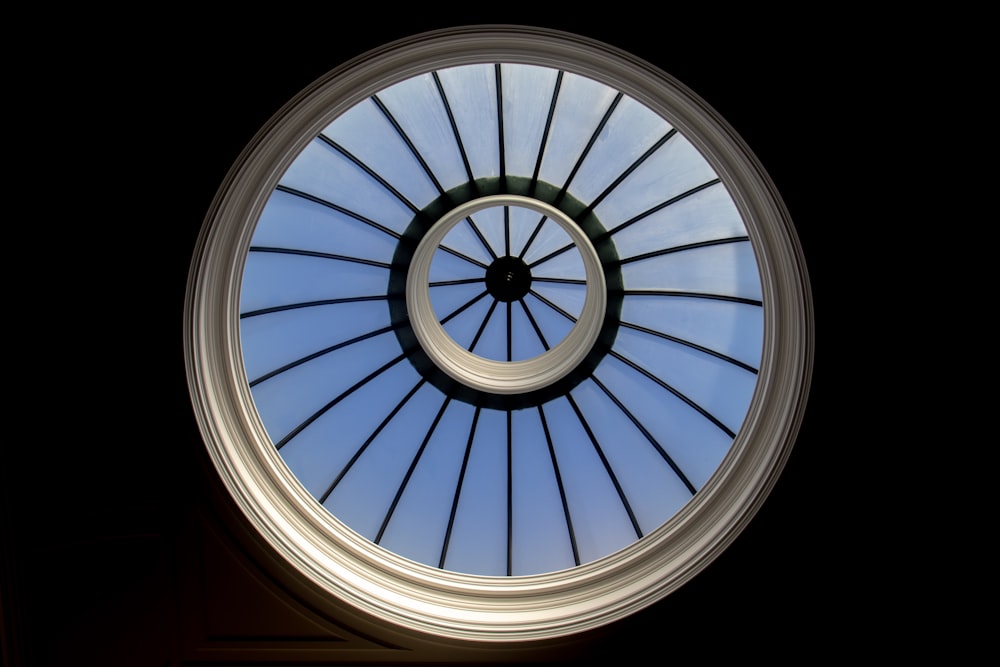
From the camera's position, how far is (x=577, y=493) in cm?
897

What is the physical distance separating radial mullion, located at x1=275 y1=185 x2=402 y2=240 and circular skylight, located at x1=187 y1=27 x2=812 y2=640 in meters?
0.04

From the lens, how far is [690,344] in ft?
28.2

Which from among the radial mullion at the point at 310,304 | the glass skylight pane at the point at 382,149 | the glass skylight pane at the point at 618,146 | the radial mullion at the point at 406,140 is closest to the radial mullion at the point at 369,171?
the glass skylight pane at the point at 382,149

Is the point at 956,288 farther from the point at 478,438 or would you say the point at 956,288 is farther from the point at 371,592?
the point at 371,592

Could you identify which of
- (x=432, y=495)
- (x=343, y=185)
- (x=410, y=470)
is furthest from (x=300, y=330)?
(x=432, y=495)

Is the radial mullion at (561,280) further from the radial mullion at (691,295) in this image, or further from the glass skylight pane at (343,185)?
the glass skylight pane at (343,185)

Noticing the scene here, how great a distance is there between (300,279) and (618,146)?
393cm

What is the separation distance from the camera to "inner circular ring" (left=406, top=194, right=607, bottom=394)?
852 cm

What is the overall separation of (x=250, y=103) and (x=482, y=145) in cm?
266

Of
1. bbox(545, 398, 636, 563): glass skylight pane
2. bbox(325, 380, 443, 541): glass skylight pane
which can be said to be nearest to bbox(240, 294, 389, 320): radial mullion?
bbox(325, 380, 443, 541): glass skylight pane

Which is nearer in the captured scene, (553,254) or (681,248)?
(681,248)

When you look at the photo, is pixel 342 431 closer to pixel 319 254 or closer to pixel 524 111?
pixel 319 254

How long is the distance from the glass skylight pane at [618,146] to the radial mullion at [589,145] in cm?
3

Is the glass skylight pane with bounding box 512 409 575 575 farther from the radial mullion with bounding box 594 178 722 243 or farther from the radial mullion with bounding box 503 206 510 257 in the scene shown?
the radial mullion with bounding box 594 178 722 243
